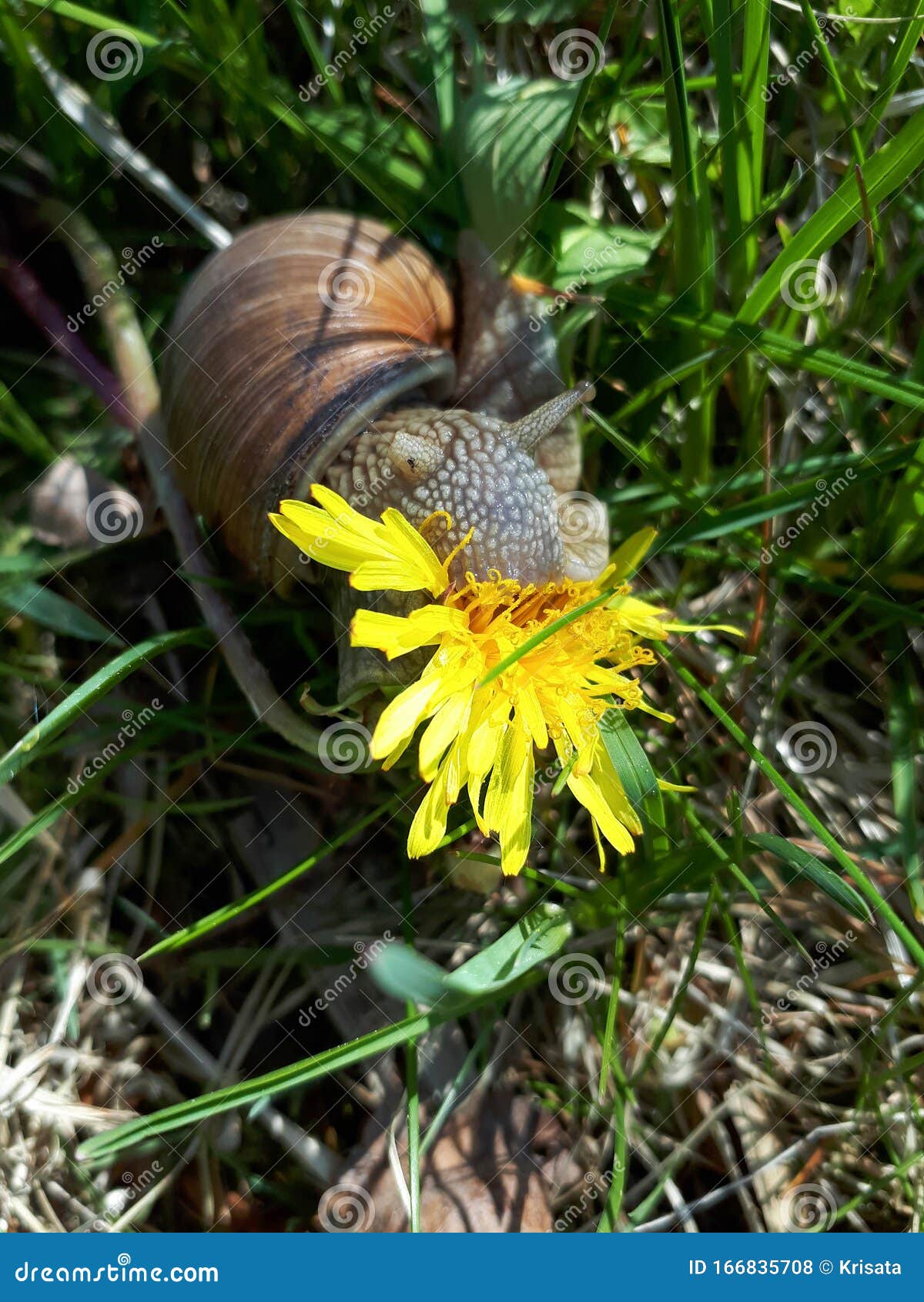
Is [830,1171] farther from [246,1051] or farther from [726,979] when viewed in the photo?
[246,1051]

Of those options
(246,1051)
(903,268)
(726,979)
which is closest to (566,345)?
(903,268)

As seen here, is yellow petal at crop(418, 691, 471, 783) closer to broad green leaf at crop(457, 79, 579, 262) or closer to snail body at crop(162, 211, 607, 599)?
snail body at crop(162, 211, 607, 599)

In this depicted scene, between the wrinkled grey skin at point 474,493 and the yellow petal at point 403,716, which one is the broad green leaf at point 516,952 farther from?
the wrinkled grey skin at point 474,493

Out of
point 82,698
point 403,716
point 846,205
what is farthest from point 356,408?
point 846,205

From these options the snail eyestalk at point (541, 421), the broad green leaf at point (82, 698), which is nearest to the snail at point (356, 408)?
the snail eyestalk at point (541, 421)

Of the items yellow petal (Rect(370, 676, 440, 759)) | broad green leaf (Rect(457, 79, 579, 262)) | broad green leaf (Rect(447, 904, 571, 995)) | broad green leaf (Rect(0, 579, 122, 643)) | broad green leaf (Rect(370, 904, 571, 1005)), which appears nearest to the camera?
broad green leaf (Rect(370, 904, 571, 1005))

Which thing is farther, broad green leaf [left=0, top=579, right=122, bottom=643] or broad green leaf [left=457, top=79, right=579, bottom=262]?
broad green leaf [left=0, top=579, right=122, bottom=643]

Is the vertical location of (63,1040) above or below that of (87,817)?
below

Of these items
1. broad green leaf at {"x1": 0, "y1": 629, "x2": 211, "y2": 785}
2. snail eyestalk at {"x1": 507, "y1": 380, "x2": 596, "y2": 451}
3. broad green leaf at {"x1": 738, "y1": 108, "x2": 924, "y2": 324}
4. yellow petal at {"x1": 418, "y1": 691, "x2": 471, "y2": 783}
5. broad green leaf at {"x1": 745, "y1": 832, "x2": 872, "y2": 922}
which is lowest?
broad green leaf at {"x1": 745, "y1": 832, "x2": 872, "y2": 922}

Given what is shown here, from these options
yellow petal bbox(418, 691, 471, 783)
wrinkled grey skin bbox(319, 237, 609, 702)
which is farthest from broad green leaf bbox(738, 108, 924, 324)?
yellow petal bbox(418, 691, 471, 783)
